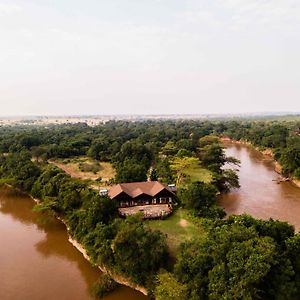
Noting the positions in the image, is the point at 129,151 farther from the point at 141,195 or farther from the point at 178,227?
the point at 178,227

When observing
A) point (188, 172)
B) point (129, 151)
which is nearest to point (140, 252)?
point (188, 172)

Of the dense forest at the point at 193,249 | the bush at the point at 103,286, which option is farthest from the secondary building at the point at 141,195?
the bush at the point at 103,286

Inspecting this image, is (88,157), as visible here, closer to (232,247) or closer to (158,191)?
(158,191)

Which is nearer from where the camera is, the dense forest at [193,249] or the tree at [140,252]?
the dense forest at [193,249]

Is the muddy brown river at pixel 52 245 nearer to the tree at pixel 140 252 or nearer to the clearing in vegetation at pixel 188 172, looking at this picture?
the tree at pixel 140 252

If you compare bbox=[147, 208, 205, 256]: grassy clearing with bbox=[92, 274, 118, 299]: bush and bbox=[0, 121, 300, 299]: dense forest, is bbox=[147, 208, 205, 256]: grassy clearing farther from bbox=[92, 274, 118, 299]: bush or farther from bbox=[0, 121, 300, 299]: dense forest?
bbox=[92, 274, 118, 299]: bush

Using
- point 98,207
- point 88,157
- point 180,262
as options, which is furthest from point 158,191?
point 88,157

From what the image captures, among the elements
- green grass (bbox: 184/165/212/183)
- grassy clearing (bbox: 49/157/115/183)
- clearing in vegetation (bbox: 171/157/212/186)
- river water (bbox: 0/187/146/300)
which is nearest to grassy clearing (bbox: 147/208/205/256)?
river water (bbox: 0/187/146/300)
